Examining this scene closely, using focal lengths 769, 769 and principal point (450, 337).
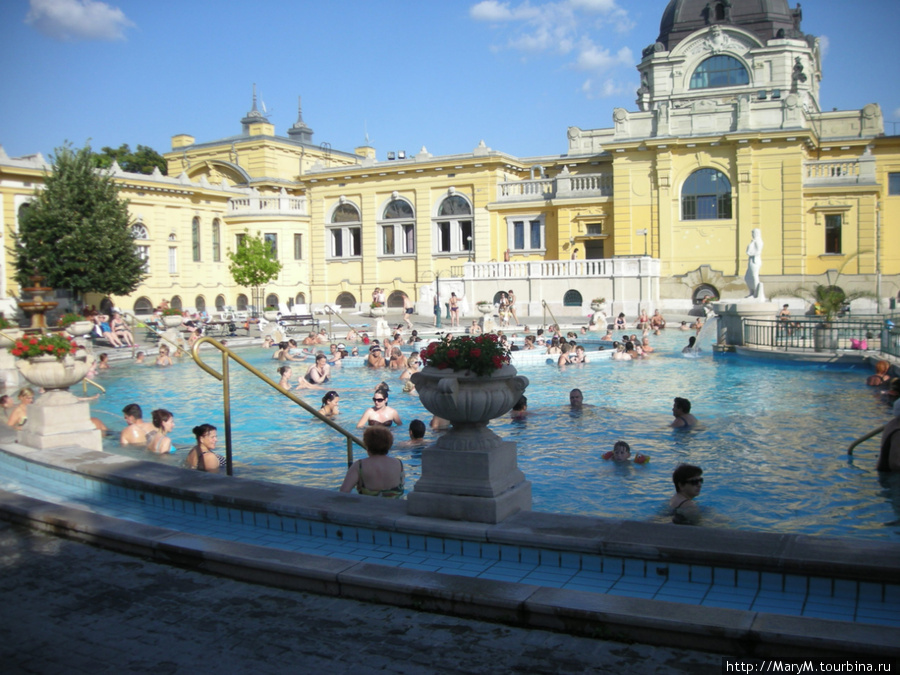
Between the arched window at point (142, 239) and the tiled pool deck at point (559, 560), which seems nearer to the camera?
the tiled pool deck at point (559, 560)

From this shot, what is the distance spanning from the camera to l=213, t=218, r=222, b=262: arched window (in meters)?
43.9

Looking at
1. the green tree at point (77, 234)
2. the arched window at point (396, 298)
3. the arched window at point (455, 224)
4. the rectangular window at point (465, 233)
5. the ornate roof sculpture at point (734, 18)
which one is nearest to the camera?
the green tree at point (77, 234)

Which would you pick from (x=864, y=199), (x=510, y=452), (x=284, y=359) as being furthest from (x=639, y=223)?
(x=510, y=452)

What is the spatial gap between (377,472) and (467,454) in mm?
2003

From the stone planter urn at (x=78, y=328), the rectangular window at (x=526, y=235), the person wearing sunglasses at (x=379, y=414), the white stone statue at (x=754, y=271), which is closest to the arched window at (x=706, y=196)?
the rectangular window at (x=526, y=235)

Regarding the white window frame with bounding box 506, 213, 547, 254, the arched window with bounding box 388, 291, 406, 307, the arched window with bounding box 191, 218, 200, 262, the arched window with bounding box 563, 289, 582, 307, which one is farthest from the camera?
the arched window with bounding box 388, 291, 406, 307

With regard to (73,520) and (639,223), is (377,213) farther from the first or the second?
(73,520)

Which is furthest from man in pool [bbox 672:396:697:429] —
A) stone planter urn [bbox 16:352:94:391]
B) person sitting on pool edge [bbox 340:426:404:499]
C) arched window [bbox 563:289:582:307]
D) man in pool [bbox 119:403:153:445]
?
arched window [bbox 563:289:582:307]

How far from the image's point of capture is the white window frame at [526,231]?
140 ft

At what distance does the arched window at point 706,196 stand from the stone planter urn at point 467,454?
114 feet

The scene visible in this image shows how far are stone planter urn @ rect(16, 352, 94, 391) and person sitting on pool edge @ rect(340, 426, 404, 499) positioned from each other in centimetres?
406

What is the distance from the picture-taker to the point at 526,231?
43125mm

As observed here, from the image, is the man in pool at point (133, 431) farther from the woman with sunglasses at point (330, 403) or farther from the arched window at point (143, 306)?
the arched window at point (143, 306)

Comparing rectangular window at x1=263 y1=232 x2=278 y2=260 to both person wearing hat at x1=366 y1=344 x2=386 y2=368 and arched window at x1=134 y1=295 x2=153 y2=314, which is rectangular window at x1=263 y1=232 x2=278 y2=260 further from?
person wearing hat at x1=366 y1=344 x2=386 y2=368
